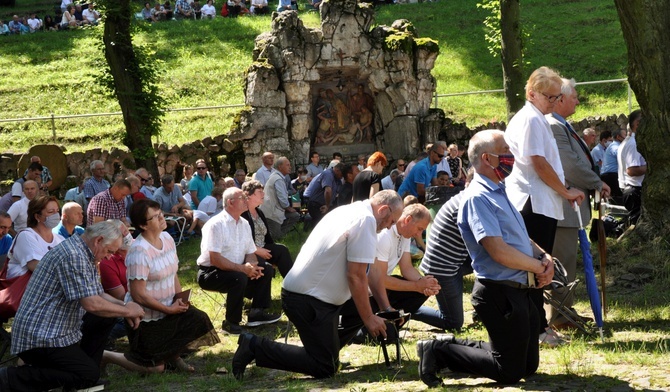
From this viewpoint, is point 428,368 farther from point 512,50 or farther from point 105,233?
point 512,50

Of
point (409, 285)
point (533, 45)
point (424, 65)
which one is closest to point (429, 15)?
point (533, 45)

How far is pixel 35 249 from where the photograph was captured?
322 inches

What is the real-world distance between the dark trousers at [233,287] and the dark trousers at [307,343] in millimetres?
2436

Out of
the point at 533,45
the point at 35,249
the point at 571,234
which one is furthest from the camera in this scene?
the point at 533,45

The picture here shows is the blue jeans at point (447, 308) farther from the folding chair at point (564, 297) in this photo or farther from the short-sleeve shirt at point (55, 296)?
the short-sleeve shirt at point (55, 296)

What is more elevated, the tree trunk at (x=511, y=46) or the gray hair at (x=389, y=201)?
the tree trunk at (x=511, y=46)

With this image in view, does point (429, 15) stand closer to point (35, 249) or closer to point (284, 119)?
point (284, 119)

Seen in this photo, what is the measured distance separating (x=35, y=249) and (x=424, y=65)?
45.4 ft

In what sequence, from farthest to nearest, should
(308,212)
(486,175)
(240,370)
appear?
(308,212), (240,370), (486,175)

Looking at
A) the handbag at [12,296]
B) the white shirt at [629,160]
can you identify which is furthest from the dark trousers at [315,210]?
the handbag at [12,296]

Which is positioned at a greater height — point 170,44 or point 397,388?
point 170,44

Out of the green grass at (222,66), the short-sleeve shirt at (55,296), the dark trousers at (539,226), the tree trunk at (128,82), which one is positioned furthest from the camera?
the green grass at (222,66)

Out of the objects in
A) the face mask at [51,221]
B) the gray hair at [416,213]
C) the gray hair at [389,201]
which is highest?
the gray hair at [389,201]

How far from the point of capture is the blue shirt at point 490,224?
565 cm
